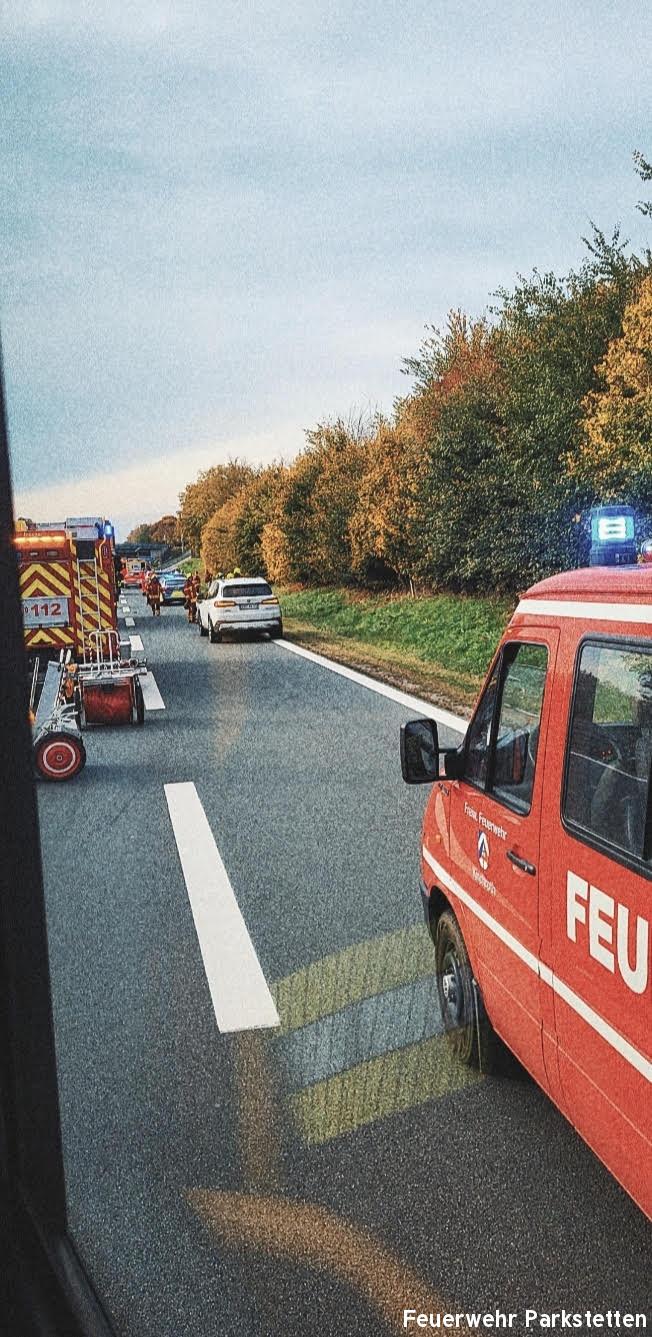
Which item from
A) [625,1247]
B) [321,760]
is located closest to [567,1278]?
[625,1247]

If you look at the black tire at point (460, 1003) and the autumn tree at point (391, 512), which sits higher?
the autumn tree at point (391, 512)

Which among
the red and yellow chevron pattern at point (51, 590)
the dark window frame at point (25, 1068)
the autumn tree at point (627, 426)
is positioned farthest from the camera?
the autumn tree at point (627, 426)

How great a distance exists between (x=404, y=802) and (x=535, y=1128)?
5.52 meters

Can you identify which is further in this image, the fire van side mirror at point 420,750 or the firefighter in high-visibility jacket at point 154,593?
the firefighter in high-visibility jacket at point 154,593

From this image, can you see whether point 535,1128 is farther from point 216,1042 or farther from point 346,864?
point 346,864

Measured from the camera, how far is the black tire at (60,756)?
11211 millimetres

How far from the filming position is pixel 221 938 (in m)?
6.36

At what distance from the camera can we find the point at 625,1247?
3.36 m

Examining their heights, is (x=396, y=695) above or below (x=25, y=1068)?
below

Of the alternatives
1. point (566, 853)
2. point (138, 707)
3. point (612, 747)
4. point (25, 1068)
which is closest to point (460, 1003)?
point (566, 853)

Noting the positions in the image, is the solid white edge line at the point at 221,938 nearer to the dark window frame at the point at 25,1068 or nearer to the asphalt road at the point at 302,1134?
the asphalt road at the point at 302,1134

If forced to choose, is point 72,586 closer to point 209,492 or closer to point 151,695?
point 151,695

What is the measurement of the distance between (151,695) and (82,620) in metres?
2.64

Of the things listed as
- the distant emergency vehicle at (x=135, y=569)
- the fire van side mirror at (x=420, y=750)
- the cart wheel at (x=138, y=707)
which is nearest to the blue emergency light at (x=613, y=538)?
the fire van side mirror at (x=420, y=750)
